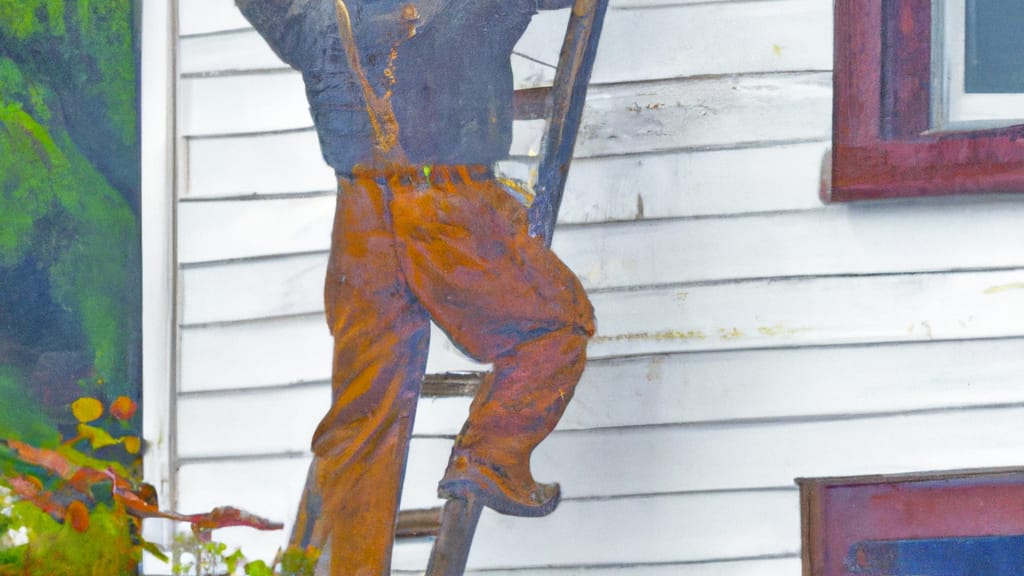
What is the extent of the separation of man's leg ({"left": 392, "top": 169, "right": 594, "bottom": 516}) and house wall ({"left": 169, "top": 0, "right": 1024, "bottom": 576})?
19 centimetres

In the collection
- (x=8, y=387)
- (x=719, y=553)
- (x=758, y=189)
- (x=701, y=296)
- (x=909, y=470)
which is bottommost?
(x=719, y=553)

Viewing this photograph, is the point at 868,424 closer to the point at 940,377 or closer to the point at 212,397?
the point at 940,377

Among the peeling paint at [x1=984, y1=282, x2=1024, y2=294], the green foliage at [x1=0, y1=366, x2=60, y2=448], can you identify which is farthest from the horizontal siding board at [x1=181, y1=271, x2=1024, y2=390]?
the green foliage at [x1=0, y1=366, x2=60, y2=448]

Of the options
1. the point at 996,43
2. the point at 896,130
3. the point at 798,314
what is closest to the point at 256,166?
the point at 798,314

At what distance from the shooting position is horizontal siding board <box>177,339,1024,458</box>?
7.57ft

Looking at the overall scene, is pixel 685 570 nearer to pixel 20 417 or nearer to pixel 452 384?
pixel 452 384

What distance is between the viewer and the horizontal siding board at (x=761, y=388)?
231cm

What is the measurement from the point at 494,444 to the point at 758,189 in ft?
2.30

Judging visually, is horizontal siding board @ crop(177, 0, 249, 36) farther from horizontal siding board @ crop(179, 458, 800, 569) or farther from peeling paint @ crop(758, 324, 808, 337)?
peeling paint @ crop(758, 324, 808, 337)

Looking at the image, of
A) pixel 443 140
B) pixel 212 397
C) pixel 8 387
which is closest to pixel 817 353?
pixel 443 140

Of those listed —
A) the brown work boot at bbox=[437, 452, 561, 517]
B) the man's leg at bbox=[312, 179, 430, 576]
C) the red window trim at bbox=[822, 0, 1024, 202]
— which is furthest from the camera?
the red window trim at bbox=[822, 0, 1024, 202]

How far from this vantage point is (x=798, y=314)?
2.31m

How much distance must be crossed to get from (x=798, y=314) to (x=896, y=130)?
0.37m

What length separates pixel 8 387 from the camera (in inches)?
92.4
